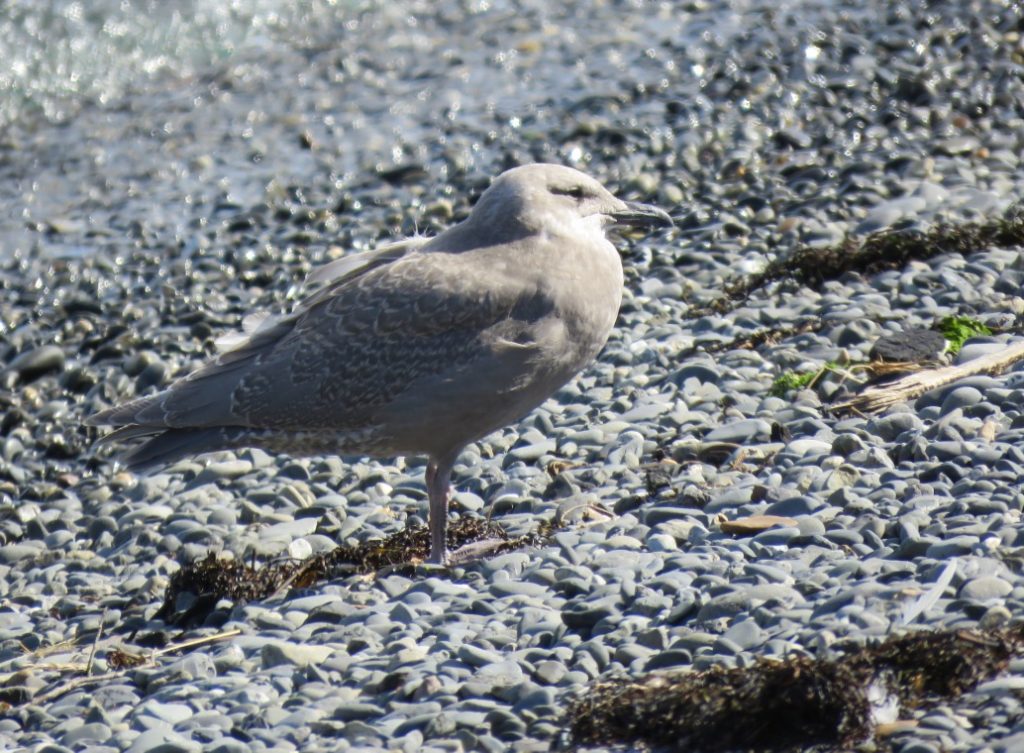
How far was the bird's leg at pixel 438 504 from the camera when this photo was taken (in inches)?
267

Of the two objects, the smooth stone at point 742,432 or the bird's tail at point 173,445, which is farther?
the smooth stone at point 742,432

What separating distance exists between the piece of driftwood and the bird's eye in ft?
5.41

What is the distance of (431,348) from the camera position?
6.72 m

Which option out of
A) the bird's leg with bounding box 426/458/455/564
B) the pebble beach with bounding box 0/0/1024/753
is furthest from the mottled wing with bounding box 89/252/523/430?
the pebble beach with bounding box 0/0/1024/753

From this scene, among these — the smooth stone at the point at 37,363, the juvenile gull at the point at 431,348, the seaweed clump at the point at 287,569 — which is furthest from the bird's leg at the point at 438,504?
the smooth stone at the point at 37,363

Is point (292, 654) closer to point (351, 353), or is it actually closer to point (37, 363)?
point (351, 353)

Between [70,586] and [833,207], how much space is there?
19.1 ft

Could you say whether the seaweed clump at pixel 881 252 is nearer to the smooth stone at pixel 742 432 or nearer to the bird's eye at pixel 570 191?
the smooth stone at pixel 742 432

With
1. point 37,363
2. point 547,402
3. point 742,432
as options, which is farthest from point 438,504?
point 37,363

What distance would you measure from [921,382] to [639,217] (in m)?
1.60

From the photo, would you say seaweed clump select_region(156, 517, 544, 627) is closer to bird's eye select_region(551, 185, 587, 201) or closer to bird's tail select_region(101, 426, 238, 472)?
bird's tail select_region(101, 426, 238, 472)

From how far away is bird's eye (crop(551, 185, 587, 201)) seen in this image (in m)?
7.07

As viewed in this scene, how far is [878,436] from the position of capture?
697 cm

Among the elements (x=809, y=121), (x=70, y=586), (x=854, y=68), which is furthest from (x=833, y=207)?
(x=70, y=586)
